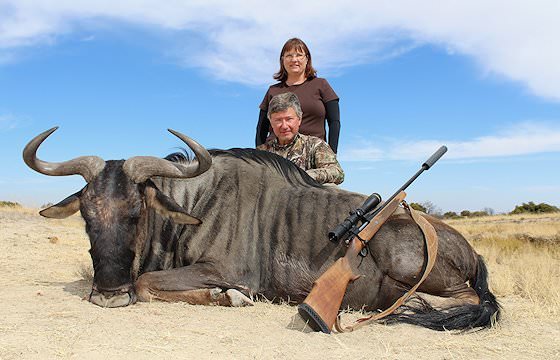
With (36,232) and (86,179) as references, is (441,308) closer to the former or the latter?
(86,179)

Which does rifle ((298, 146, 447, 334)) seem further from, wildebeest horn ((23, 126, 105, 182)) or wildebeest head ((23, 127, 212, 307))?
wildebeest horn ((23, 126, 105, 182))

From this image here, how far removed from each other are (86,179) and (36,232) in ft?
27.4

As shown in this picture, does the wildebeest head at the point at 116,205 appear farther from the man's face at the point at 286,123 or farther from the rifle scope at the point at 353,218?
the man's face at the point at 286,123

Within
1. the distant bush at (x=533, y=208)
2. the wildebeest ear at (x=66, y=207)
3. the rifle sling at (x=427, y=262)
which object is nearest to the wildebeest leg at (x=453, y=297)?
the rifle sling at (x=427, y=262)

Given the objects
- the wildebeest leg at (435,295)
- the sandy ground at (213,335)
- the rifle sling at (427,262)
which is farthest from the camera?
the wildebeest leg at (435,295)

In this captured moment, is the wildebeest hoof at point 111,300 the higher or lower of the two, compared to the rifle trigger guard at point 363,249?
lower

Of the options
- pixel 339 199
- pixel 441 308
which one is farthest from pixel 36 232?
pixel 441 308

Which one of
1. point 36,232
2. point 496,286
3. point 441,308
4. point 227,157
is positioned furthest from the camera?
point 36,232

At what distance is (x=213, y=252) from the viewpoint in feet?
16.2

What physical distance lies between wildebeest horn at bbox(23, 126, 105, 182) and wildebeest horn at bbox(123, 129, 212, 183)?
285mm

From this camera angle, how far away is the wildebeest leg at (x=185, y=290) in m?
4.56

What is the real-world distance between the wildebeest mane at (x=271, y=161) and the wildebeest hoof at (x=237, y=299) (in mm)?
1396

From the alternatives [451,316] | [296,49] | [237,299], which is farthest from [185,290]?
[296,49]

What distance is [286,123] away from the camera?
6.37 m
